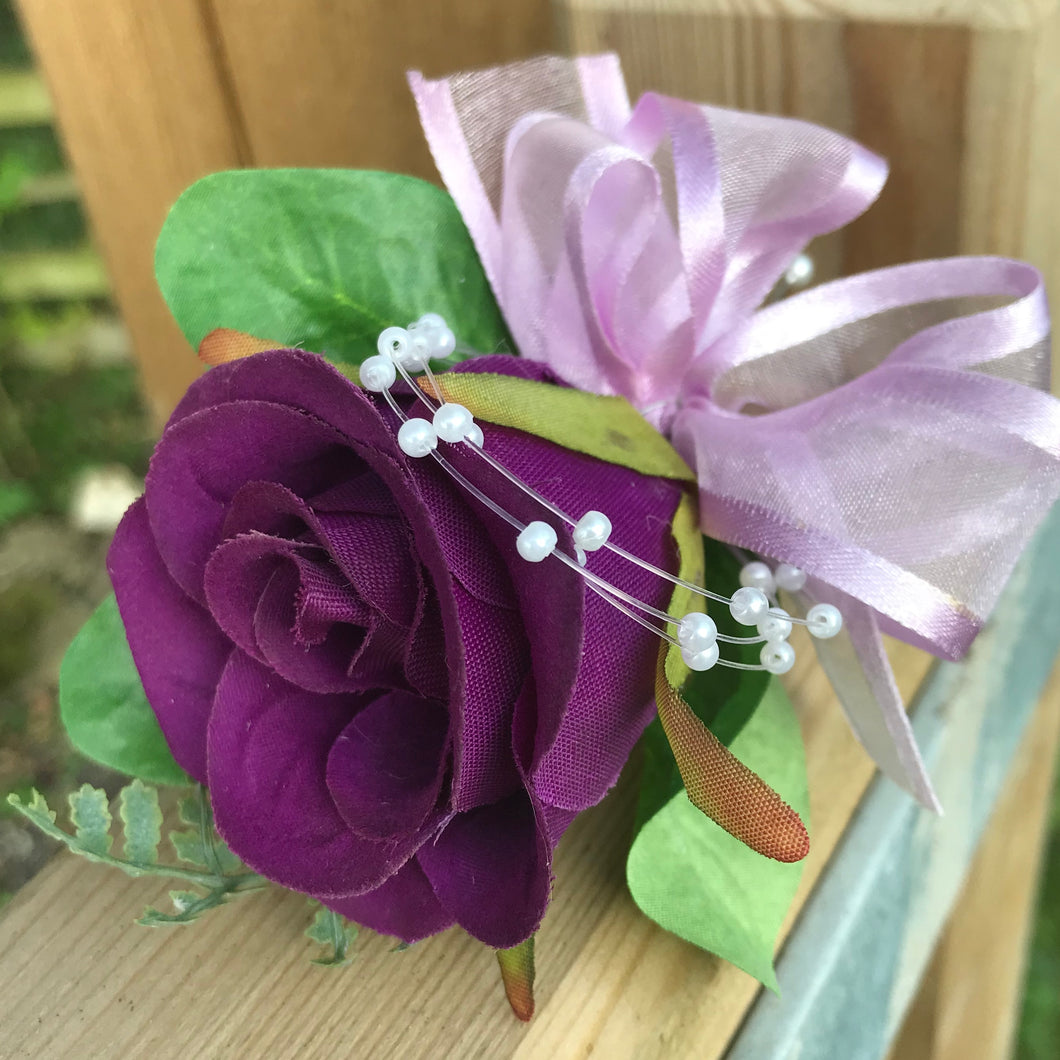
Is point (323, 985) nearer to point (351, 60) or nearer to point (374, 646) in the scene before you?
point (374, 646)

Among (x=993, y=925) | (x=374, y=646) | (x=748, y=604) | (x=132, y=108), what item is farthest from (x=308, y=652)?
(x=993, y=925)

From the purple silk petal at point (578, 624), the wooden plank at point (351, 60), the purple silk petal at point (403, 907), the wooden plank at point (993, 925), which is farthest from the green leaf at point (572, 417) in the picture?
the wooden plank at point (993, 925)

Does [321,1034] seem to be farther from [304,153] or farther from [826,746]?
[304,153]

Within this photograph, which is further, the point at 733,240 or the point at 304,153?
the point at 304,153

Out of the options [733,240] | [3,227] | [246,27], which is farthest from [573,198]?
[3,227]

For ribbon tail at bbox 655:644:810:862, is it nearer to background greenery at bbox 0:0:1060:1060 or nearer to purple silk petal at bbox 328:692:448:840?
purple silk petal at bbox 328:692:448:840

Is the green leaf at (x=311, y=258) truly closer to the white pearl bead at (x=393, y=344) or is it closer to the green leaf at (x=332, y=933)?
the white pearl bead at (x=393, y=344)

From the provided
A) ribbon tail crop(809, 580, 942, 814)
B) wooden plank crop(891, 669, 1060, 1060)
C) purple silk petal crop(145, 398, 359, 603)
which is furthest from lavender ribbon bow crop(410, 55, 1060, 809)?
wooden plank crop(891, 669, 1060, 1060)
